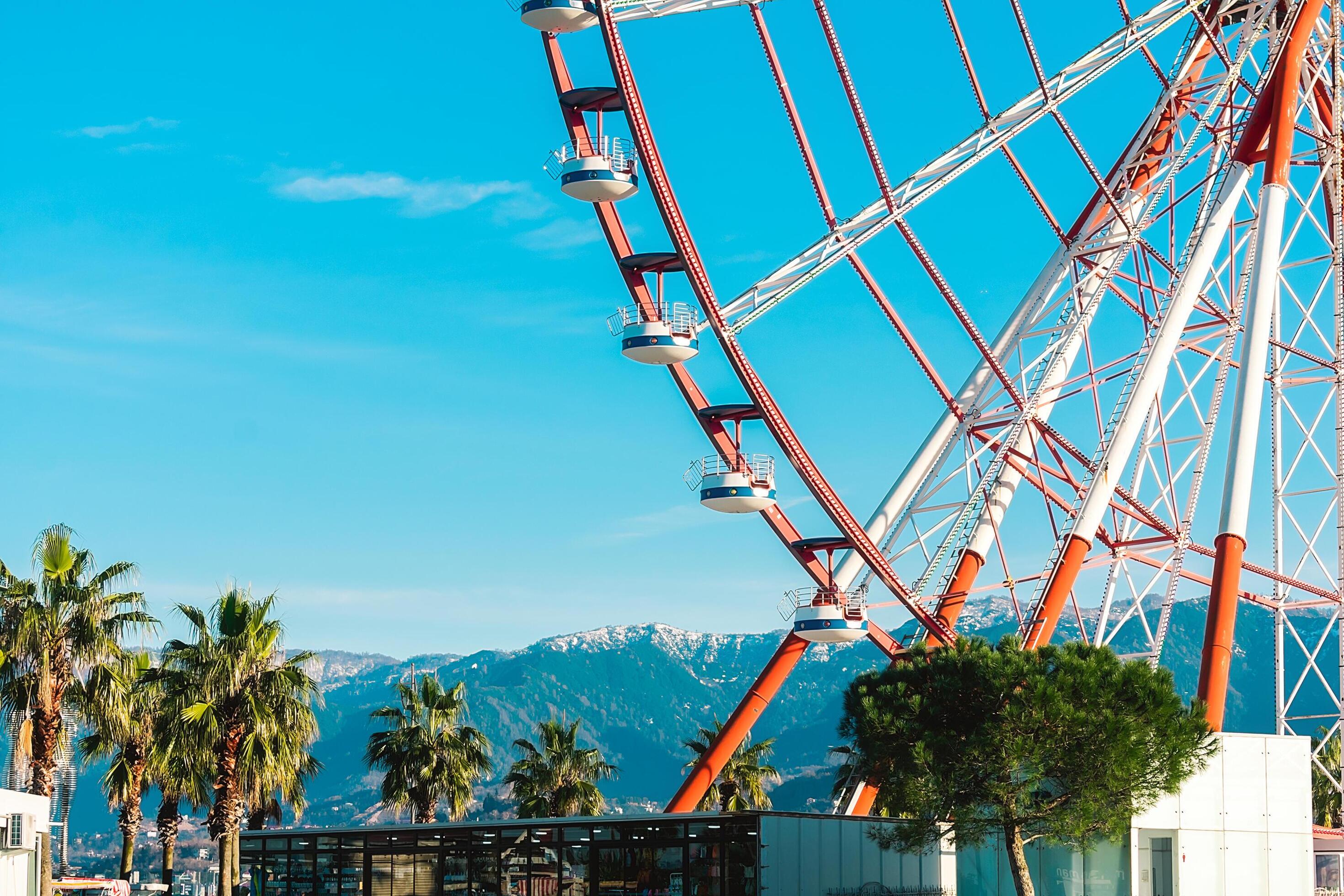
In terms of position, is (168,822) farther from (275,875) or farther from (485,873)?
(485,873)

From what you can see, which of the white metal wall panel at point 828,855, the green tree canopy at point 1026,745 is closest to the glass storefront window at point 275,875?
the white metal wall panel at point 828,855

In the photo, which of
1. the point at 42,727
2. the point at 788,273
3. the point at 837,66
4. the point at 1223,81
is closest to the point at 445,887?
the point at 42,727

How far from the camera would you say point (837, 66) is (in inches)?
1511

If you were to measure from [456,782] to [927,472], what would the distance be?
1743 cm

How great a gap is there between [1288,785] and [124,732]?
25619 millimetres

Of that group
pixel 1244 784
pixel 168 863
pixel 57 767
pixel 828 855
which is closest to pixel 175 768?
pixel 57 767

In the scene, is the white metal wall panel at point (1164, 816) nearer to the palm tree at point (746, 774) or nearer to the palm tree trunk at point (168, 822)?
the palm tree at point (746, 774)

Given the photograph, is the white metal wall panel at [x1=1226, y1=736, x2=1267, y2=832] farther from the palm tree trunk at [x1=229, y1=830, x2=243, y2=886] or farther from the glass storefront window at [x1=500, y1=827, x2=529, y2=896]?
the palm tree trunk at [x1=229, y1=830, x2=243, y2=886]

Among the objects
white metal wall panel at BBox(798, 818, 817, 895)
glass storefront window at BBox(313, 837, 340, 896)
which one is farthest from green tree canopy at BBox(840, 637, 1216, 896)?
glass storefront window at BBox(313, 837, 340, 896)

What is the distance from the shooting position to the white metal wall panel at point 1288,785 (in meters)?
35.0

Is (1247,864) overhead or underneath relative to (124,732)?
underneath

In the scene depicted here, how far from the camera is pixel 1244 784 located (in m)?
35.0

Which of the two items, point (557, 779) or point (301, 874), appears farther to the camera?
point (557, 779)

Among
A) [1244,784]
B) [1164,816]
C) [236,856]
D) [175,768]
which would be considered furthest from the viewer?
[236,856]
